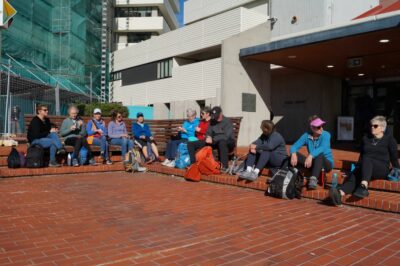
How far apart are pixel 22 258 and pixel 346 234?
10.6 feet

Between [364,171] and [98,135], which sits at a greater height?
[98,135]

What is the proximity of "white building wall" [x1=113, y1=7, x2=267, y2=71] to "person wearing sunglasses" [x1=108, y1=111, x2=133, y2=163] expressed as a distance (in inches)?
577

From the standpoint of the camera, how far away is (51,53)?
2739cm

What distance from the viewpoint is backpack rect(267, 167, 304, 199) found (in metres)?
6.06

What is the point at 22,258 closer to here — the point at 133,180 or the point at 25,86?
the point at 133,180

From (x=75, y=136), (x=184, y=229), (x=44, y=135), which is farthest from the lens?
(x=75, y=136)

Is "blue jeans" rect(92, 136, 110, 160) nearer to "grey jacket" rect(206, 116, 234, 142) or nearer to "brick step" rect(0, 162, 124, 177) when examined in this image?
"brick step" rect(0, 162, 124, 177)

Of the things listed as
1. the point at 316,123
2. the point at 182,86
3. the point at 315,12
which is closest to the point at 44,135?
the point at 316,123

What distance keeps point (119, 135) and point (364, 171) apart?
6240 mm

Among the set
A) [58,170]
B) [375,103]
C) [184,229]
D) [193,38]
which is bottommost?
[184,229]

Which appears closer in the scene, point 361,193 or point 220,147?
point 361,193

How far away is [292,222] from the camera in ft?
15.6

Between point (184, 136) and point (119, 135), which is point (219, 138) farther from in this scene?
point (119, 135)

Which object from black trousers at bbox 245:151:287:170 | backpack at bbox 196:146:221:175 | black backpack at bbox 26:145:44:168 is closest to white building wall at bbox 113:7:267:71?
backpack at bbox 196:146:221:175
